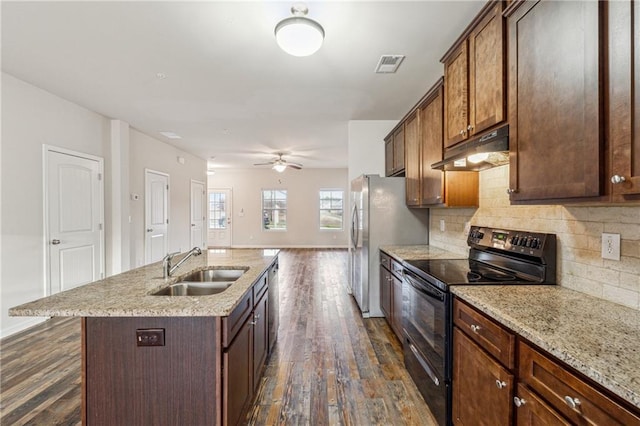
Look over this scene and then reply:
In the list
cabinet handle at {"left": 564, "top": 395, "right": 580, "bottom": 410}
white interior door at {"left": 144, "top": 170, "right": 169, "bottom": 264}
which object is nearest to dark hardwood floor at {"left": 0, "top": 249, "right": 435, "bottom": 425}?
cabinet handle at {"left": 564, "top": 395, "right": 580, "bottom": 410}

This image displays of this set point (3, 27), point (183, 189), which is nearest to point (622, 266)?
point (3, 27)

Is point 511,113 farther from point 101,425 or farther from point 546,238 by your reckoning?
point 101,425

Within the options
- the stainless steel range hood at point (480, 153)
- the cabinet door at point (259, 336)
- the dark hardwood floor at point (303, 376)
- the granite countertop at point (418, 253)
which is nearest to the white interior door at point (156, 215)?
the dark hardwood floor at point (303, 376)

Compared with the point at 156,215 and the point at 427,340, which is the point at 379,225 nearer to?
the point at 427,340

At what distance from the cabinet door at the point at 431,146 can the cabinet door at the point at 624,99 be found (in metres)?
1.48

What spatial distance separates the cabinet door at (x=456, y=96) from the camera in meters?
2.00

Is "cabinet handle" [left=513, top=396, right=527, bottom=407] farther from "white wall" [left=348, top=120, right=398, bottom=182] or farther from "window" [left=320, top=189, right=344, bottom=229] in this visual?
"window" [left=320, top=189, right=344, bottom=229]

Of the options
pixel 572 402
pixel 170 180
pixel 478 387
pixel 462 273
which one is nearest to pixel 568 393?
pixel 572 402

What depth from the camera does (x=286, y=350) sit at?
2.79 m

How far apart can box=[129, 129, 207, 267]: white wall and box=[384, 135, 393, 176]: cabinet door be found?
14.2 ft

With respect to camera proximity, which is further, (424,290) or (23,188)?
(23,188)

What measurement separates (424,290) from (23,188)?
167 inches

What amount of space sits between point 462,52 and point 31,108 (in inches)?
176

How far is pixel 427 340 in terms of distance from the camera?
1.96 meters
